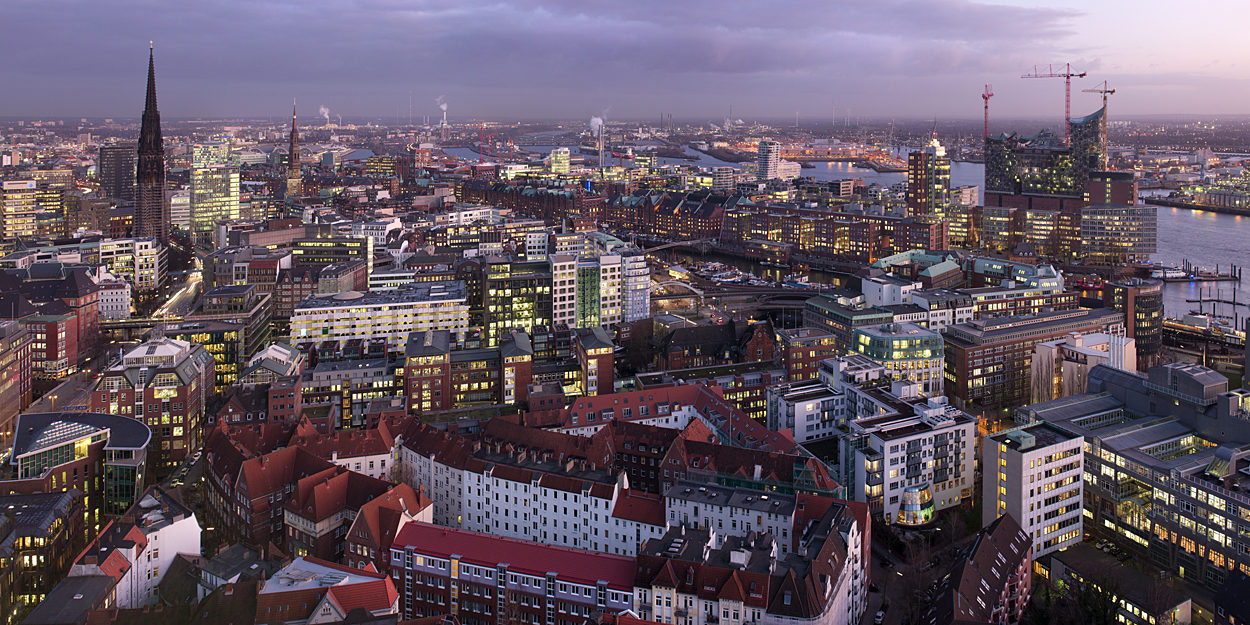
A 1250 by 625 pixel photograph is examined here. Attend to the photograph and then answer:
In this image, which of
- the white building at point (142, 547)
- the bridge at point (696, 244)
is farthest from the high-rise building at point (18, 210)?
the white building at point (142, 547)

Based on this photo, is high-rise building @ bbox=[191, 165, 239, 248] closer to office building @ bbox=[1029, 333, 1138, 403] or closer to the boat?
office building @ bbox=[1029, 333, 1138, 403]

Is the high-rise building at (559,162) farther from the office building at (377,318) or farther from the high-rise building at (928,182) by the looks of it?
the office building at (377,318)

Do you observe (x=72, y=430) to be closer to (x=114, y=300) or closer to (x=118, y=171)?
(x=114, y=300)

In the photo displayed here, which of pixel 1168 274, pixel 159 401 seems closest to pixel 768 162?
pixel 1168 274

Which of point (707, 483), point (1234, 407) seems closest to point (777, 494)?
point (707, 483)

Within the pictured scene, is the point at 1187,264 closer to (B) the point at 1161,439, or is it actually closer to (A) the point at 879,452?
(B) the point at 1161,439

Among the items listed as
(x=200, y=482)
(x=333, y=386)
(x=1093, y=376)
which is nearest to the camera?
(x=200, y=482)

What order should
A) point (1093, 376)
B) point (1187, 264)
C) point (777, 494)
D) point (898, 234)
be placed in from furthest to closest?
1. point (898, 234)
2. point (1187, 264)
3. point (1093, 376)
4. point (777, 494)
